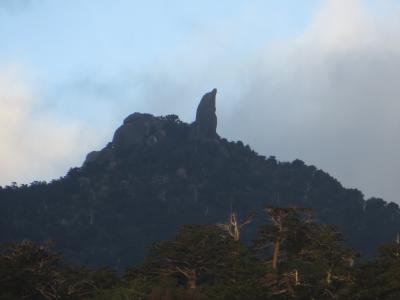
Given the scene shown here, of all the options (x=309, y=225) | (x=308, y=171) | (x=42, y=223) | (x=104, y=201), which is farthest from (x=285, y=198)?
(x=309, y=225)

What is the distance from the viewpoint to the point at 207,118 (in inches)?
7165

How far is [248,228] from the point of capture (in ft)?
481

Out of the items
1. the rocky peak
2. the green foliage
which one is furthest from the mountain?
the green foliage

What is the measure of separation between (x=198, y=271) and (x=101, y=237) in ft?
335

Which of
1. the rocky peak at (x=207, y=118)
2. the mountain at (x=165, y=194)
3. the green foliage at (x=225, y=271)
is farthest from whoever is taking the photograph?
the rocky peak at (x=207, y=118)

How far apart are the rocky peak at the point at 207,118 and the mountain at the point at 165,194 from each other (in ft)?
0.81

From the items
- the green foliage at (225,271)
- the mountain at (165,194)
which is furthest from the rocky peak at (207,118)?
the green foliage at (225,271)

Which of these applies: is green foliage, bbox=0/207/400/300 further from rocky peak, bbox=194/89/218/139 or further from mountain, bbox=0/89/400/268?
rocky peak, bbox=194/89/218/139

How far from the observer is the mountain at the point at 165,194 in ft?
500

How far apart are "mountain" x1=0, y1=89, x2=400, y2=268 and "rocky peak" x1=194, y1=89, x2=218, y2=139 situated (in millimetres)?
246

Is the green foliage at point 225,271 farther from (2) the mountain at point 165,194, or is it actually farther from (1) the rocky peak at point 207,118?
(1) the rocky peak at point 207,118

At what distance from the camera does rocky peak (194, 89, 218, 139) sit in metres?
180

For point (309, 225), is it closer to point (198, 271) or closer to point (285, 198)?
point (198, 271)

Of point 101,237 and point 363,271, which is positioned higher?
point 101,237
